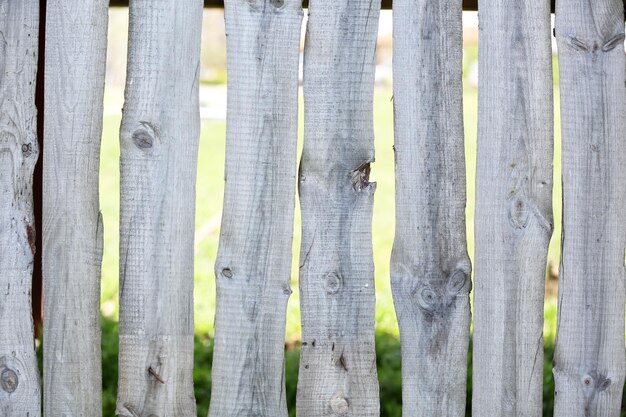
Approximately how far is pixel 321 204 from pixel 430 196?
1.00 ft

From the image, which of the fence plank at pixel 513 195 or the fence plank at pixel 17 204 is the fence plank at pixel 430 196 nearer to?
the fence plank at pixel 513 195

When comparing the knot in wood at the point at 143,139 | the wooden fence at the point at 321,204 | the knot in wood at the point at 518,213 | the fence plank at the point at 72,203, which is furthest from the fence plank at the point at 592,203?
the fence plank at the point at 72,203

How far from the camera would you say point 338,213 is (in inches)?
98.3

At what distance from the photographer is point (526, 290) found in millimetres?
2533

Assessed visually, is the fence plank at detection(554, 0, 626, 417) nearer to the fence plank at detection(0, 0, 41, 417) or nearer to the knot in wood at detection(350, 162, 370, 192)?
the knot in wood at detection(350, 162, 370, 192)

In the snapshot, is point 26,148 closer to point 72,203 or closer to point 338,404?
point 72,203

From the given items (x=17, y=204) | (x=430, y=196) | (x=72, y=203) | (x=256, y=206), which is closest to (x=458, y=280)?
(x=430, y=196)

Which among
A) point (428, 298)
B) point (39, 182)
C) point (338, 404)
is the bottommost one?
point (338, 404)

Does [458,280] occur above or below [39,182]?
below

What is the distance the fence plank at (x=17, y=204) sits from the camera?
8.21ft

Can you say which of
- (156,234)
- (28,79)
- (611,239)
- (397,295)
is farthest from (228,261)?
(611,239)

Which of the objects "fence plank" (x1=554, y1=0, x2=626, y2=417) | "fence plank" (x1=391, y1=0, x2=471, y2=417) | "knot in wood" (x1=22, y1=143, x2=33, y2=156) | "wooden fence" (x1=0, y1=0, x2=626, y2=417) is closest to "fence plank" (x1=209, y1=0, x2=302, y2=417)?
"wooden fence" (x1=0, y1=0, x2=626, y2=417)

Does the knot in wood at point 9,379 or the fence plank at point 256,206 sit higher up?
the fence plank at point 256,206

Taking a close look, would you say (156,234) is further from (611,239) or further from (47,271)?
(611,239)
